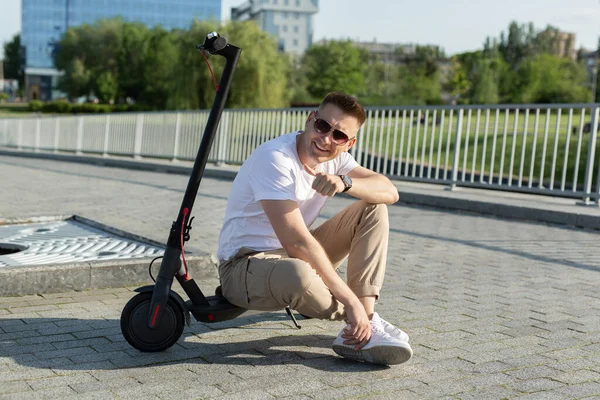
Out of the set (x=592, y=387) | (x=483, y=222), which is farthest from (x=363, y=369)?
(x=483, y=222)

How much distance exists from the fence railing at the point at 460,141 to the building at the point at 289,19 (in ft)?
444

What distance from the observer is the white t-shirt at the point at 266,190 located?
3.49m

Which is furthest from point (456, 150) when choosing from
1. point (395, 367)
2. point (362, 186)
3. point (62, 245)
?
point (395, 367)

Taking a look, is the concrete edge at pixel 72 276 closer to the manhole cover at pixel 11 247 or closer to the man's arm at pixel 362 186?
the manhole cover at pixel 11 247

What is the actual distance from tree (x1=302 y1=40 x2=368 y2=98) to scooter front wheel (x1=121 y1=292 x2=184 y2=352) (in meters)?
104

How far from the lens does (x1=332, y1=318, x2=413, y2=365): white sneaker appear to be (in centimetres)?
338

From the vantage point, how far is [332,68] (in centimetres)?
10850

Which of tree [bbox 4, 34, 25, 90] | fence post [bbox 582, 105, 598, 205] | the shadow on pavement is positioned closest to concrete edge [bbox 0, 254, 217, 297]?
the shadow on pavement

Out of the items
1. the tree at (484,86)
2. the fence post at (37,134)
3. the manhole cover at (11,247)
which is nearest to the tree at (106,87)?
the tree at (484,86)

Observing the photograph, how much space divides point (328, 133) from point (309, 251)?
519 mm

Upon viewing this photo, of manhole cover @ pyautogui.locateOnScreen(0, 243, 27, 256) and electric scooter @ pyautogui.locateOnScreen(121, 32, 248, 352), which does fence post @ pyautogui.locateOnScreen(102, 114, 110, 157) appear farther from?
electric scooter @ pyautogui.locateOnScreen(121, 32, 248, 352)

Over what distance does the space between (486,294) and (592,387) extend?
6.32 feet

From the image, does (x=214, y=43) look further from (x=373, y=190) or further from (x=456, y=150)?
(x=456, y=150)

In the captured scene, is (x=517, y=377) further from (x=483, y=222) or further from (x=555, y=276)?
(x=483, y=222)
